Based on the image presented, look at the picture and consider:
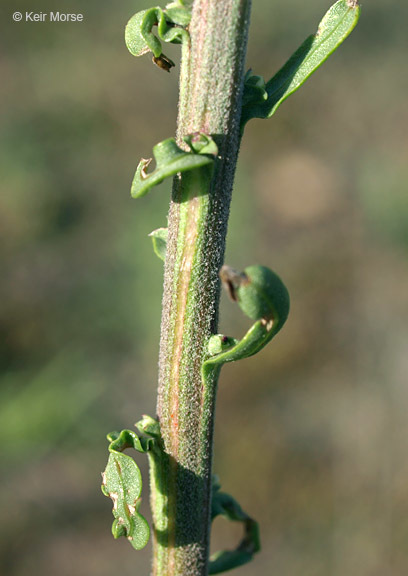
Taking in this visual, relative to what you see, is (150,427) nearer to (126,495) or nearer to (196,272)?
(126,495)

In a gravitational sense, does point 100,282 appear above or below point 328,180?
below

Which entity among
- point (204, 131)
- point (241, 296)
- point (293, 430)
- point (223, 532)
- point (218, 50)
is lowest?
point (223, 532)

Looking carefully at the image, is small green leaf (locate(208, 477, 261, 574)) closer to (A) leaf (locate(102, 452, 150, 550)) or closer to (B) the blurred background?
(A) leaf (locate(102, 452, 150, 550))

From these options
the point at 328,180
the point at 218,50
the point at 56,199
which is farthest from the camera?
the point at 328,180

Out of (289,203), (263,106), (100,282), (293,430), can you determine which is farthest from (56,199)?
(263,106)

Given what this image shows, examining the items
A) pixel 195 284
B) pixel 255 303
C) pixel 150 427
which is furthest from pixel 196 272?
pixel 150 427

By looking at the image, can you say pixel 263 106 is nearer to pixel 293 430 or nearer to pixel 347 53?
pixel 293 430

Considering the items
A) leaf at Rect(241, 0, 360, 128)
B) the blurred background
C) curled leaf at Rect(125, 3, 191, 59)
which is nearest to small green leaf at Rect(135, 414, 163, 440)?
leaf at Rect(241, 0, 360, 128)
